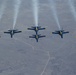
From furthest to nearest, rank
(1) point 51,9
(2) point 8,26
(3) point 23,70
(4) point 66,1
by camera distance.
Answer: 1. (4) point 66,1
2. (1) point 51,9
3. (2) point 8,26
4. (3) point 23,70

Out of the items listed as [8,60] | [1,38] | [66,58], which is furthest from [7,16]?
[66,58]

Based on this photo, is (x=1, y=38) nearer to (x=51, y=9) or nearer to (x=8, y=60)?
(x=8, y=60)

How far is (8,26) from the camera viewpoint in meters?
125

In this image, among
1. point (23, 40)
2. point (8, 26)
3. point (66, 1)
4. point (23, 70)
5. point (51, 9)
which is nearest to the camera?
point (23, 70)

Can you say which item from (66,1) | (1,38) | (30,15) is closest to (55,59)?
(1,38)

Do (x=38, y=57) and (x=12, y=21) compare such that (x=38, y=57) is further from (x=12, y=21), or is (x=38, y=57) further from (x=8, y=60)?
(x=12, y=21)

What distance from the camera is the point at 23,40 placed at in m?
117

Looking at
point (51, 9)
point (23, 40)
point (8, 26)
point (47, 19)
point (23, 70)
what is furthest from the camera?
point (51, 9)

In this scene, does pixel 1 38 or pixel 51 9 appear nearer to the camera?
pixel 1 38

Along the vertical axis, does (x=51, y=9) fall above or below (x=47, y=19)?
above

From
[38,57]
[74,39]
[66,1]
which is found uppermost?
[66,1]

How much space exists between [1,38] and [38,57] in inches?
888

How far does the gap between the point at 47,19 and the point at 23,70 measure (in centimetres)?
4140

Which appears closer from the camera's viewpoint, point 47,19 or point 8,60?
point 8,60
